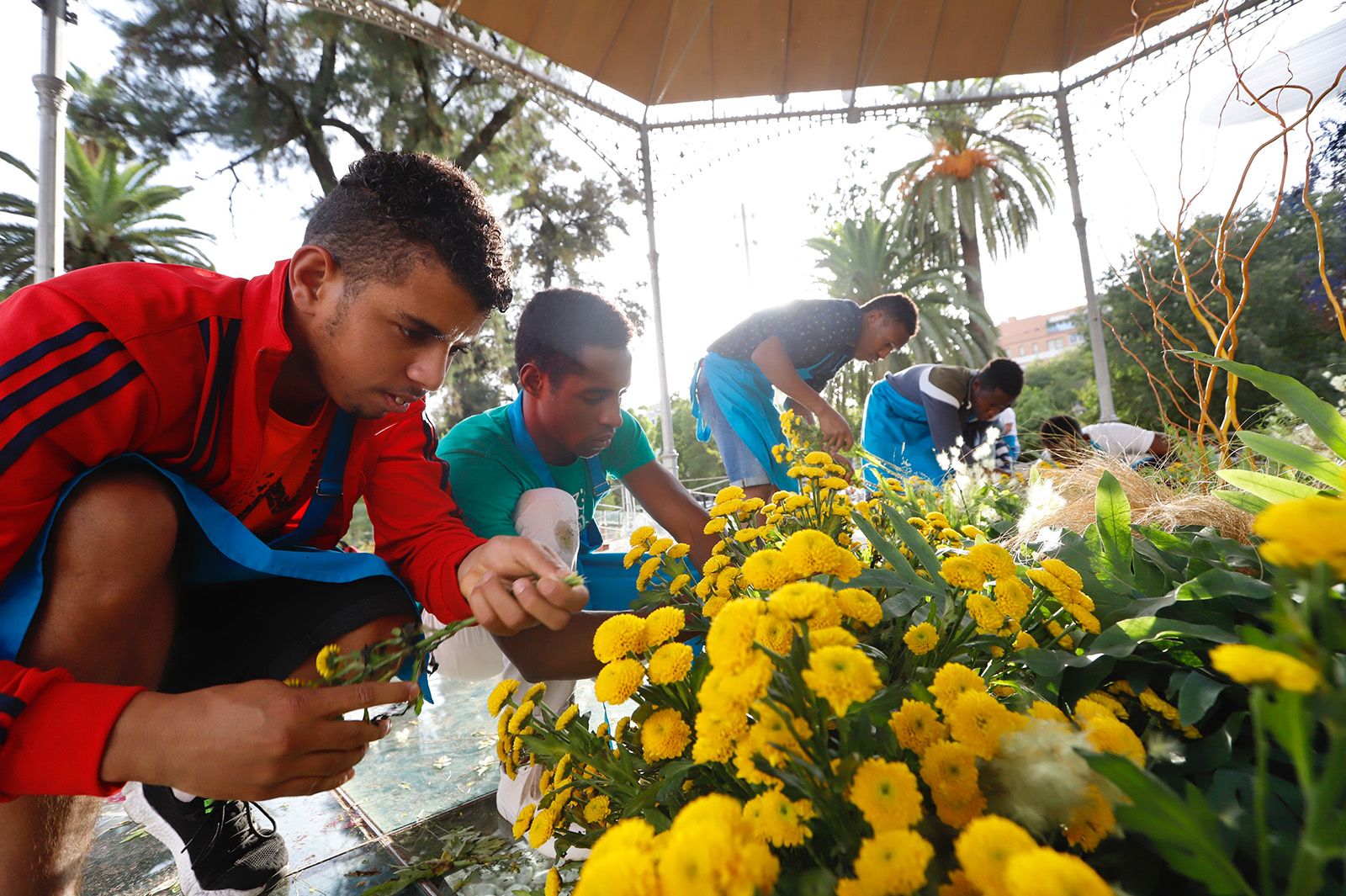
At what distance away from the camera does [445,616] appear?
1.39 meters

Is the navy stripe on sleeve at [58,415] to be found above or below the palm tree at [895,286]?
below

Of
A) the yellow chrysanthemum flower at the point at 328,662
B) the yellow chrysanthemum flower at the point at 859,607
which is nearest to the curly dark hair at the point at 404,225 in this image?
the yellow chrysanthemum flower at the point at 328,662

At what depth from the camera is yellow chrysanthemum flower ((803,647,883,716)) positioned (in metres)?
0.44

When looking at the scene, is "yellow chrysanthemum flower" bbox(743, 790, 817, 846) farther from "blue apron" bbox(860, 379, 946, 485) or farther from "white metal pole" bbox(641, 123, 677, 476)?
"white metal pole" bbox(641, 123, 677, 476)

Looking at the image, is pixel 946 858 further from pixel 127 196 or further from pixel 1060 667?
pixel 127 196

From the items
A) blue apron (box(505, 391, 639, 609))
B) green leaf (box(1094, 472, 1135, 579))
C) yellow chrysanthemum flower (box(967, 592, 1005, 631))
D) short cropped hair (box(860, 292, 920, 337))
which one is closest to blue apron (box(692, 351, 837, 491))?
short cropped hair (box(860, 292, 920, 337))

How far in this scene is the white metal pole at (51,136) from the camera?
271 cm

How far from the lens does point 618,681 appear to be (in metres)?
0.64

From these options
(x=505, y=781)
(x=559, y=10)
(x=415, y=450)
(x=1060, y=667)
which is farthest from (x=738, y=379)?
(x=559, y=10)

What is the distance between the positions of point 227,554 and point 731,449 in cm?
280

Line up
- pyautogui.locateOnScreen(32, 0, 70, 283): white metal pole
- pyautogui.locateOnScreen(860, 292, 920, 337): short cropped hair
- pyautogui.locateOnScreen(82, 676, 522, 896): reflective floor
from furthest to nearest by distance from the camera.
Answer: pyautogui.locateOnScreen(860, 292, 920, 337): short cropped hair
pyautogui.locateOnScreen(32, 0, 70, 283): white metal pole
pyautogui.locateOnScreen(82, 676, 522, 896): reflective floor

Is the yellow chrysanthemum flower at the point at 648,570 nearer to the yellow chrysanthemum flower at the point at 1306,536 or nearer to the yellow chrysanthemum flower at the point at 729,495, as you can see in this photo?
the yellow chrysanthemum flower at the point at 729,495

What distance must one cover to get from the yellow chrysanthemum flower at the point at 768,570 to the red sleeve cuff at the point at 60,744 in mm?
827

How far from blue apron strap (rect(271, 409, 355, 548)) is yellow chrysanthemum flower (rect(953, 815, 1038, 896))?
57.4 inches
